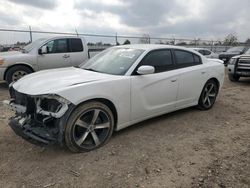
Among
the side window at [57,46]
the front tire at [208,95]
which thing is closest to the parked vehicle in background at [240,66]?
the front tire at [208,95]

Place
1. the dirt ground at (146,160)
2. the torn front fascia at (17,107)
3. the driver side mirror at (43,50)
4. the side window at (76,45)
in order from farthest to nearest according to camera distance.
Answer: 1. the side window at (76,45)
2. the driver side mirror at (43,50)
3. the torn front fascia at (17,107)
4. the dirt ground at (146,160)

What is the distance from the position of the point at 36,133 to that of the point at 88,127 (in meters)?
0.73

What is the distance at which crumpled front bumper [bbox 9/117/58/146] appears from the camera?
3537 millimetres

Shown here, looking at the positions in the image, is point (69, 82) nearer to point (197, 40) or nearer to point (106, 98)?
point (106, 98)

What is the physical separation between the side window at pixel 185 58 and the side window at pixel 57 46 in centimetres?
514

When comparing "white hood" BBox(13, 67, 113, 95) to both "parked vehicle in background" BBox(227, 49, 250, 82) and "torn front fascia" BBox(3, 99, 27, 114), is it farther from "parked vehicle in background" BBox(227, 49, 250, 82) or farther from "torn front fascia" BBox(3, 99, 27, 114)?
"parked vehicle in background" BBox(227, 49, 250, 82)

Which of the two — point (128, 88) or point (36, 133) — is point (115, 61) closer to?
point (128, 88)

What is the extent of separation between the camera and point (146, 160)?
3729 mm

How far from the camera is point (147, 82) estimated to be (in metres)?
4.58

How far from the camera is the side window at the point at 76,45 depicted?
962 cm

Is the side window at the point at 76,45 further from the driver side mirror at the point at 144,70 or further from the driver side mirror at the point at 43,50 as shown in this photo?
the driver side mirror at the point at 144,70

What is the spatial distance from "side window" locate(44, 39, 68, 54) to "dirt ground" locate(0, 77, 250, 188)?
4.39m

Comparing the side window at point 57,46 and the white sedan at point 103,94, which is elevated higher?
the side window at point 57,46

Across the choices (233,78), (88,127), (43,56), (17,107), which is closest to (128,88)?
(88,127)
